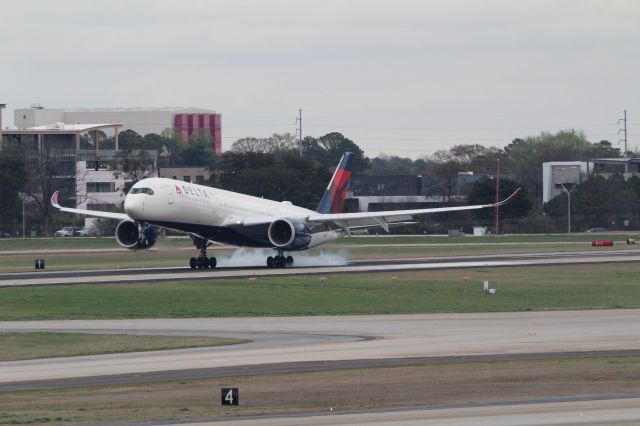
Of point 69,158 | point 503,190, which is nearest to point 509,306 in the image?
point 503,190

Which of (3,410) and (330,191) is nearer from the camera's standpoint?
(3,410)

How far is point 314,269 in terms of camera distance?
75125 millimetres

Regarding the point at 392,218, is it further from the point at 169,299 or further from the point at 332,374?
the point at 332,374

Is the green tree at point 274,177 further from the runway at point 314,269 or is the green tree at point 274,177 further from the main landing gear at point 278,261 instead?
the main landing gear at point 278,261

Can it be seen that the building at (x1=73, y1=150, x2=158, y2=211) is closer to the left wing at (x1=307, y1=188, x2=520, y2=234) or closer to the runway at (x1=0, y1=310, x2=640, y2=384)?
the left wing at (x1=307, y1=188, x2=520, y2=234)

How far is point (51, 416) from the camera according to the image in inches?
1017

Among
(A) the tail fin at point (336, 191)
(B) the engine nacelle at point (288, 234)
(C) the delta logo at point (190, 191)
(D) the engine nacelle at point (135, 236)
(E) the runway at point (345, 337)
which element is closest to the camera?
(E) the runway at point (345, 337)

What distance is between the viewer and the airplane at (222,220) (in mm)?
71500

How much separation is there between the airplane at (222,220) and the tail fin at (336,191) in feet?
11.1

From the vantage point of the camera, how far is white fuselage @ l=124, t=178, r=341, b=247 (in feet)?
233

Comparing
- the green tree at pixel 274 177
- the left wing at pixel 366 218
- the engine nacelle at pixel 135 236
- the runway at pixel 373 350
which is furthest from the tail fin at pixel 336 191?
the green tree at pixel 274 177

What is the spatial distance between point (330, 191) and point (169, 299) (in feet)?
113

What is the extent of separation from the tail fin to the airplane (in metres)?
3.38

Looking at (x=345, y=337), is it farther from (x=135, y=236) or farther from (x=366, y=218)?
(x=366, y=218)
